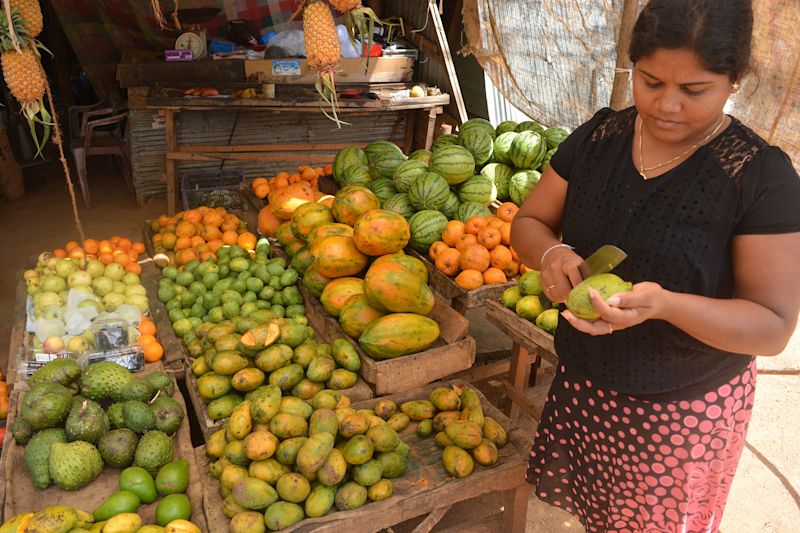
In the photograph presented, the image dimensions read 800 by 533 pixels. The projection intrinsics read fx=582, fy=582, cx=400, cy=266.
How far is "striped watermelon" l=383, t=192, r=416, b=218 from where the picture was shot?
3.49 metres

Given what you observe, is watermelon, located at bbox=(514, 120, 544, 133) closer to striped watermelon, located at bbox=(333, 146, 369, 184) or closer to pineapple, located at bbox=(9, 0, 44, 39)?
striped watermelon, located at bbox=(333, 146, 369, 184)

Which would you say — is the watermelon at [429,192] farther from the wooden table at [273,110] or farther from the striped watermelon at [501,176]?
the wooden table at [273,110]

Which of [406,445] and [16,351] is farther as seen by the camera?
[16,351]

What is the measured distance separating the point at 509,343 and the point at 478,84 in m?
4.09

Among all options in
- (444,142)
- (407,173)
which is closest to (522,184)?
(444,142)

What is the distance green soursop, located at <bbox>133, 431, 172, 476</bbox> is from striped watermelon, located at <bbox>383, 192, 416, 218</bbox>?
1806mm

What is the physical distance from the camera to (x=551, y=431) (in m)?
2.06

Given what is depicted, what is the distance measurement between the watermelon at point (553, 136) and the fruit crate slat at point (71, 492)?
9.23 ft

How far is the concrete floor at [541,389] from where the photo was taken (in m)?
3.07

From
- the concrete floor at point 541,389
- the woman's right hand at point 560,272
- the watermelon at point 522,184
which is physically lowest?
the concrete floor at point 541,389

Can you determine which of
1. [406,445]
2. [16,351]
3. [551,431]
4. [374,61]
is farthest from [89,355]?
[374,61]

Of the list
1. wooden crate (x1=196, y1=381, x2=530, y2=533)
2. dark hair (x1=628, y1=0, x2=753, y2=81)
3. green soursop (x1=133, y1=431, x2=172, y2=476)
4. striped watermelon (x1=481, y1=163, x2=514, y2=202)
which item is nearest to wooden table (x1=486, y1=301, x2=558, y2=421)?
wooden crate (x1=196, y1=381, x2=530, y2=533)

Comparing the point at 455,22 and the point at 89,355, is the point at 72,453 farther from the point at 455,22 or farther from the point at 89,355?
the point at 455,22

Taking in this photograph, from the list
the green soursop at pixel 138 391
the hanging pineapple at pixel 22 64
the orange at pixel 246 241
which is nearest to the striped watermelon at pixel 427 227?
the orange at pixel 246 241
